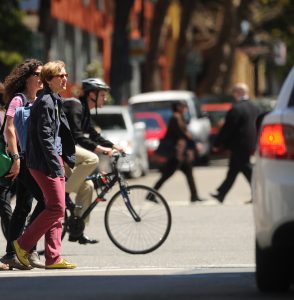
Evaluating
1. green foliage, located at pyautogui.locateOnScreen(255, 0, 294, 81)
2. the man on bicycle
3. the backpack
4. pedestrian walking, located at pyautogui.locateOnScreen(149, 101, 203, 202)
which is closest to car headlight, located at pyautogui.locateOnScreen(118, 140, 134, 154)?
pedestrian walking, located at pyautogui.locateOnScreen(149, 101, 203, 202)

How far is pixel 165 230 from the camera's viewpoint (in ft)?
46.1

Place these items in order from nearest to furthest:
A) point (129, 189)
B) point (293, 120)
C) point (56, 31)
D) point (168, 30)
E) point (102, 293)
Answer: point (293, 120) → point (102, 293) → point (129, 189) → point (56, 31) → point (168, 30)

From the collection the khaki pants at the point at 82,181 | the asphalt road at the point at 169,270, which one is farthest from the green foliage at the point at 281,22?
the khaki pants at the point at 82,181

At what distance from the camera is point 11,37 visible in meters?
33.2

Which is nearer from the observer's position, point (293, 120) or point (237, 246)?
point (293, 120)

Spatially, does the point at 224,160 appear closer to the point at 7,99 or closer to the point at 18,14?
the point at 18,14

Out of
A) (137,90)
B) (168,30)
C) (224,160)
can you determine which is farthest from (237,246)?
(168,30)

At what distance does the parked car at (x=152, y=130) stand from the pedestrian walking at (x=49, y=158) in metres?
21.0

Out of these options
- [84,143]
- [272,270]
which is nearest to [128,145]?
[84,143]

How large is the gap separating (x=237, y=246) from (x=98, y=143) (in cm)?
171

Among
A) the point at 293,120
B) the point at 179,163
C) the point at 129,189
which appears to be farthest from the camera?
the point at 179,163

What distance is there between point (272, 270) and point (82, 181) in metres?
4.97

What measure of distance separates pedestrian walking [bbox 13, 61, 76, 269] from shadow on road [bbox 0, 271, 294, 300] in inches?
15.6

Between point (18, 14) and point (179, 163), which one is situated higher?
point (18, 14)
